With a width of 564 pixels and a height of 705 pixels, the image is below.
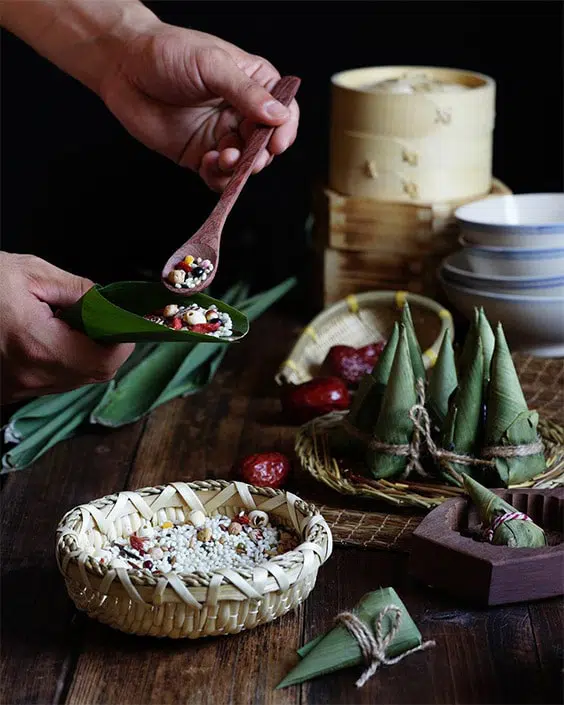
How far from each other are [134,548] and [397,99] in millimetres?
1222

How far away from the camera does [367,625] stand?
3.73ft

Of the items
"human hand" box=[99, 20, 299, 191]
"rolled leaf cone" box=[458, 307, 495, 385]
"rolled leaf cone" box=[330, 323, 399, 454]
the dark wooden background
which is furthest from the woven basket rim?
the dark wooden background

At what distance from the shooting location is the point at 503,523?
1.26m

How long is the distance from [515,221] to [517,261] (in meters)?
0.21

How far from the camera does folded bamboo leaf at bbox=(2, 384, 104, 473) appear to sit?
164 cm

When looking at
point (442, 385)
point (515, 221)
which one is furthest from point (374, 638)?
point (515, 221)

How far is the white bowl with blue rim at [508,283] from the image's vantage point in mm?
1927

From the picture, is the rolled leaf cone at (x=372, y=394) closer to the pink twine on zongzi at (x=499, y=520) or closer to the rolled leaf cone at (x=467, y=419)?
the rolled leaf cone at (x=467, y=419)

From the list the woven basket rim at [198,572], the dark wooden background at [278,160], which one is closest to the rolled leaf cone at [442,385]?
the woven basket rim at [198,572]

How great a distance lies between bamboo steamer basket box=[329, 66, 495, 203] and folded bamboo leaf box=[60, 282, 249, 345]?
94 centimetres

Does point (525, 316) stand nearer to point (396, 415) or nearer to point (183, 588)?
point (396, 415)

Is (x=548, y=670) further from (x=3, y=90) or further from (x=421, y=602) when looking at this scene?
(x=3, y=90)

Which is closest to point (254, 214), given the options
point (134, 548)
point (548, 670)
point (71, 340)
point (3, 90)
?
point (3, 90)

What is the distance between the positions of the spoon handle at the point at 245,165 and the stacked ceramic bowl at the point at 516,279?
0.49 metres
